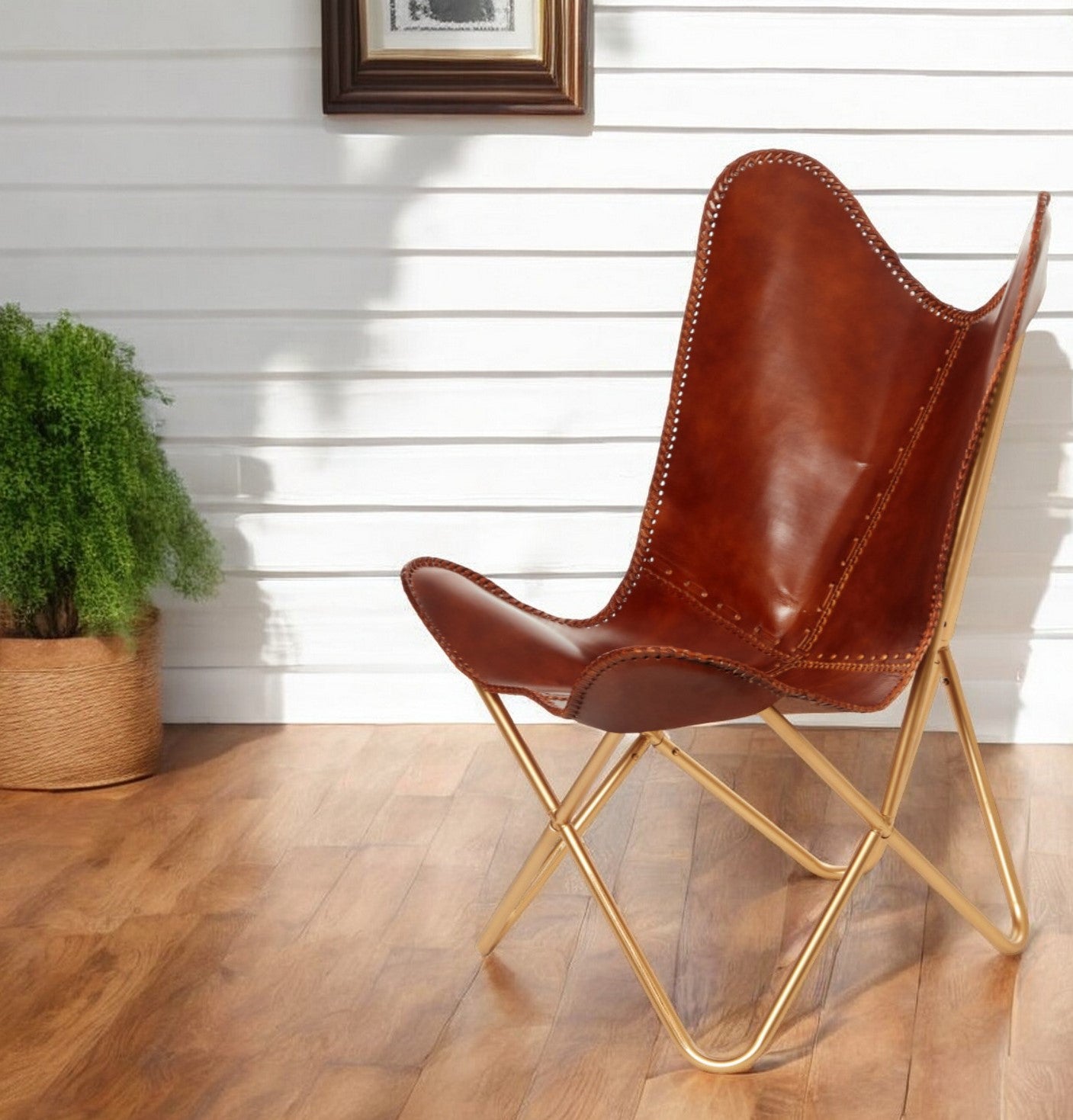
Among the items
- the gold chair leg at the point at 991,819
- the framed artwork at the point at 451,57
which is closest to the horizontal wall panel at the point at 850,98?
the framed artwork at the point at 451,57

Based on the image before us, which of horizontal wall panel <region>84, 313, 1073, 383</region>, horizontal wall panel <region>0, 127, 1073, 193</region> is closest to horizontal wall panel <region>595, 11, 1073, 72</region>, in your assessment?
horizontal wall panel <region>0, 127, 1073, 193</region>

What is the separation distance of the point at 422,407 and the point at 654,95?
0.77 meters

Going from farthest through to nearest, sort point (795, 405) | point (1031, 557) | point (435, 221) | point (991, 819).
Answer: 1. point (1031, 557)
2. point (435, 221)
3. point (795, 405)
4. point (991, 819)

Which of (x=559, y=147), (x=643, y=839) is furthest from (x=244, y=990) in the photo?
(x=559, y=147)

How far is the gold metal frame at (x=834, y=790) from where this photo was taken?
2.00m

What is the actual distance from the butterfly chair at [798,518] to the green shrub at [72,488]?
88cm

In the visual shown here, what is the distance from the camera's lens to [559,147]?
3178 millimetres

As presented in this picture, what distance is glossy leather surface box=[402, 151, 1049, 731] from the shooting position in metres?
2.30

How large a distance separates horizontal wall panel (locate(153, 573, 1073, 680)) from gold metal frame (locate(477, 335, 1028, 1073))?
3.46ft

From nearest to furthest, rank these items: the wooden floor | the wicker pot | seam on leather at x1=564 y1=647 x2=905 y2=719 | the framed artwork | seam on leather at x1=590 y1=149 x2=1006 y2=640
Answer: seam on leather at x1=564 y1=647 x2=905 y2=719 → the wooden floor → seam on leather at x1=590 y1=149 x2=1006 y2=640 → the wicker pot → the framed artwork

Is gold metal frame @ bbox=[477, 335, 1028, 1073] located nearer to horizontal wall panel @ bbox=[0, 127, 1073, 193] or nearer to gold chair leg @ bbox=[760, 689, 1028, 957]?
gold chair leg @ bbox=[760, 689, 1028, 957]

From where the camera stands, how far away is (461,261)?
127 inches

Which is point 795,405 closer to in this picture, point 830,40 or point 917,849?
point 917,849

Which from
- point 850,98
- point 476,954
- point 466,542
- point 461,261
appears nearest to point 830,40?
point 850,98
